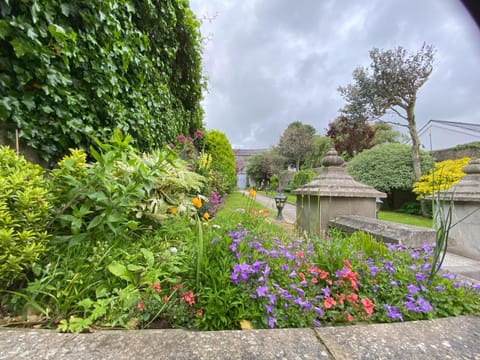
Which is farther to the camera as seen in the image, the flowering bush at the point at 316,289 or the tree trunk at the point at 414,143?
the tree trunk at the point at 414,143

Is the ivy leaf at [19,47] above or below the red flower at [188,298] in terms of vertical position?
above

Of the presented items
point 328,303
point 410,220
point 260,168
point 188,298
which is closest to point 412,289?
point 328,303

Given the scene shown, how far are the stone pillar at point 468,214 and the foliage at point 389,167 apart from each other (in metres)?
6.09

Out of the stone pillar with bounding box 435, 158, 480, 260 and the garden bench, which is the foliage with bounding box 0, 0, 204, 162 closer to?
the garden bench

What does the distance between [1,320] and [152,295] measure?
62 centimetres

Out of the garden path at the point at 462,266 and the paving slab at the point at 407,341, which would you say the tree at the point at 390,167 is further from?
the paving slab at the point at 407,341

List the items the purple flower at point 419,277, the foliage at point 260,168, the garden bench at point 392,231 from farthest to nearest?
the foliage at point 260,168 < the garden bench at point 392,231 < the purple flower at point 419,277

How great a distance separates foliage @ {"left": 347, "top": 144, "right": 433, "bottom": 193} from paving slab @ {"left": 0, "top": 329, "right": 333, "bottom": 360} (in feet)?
30.1

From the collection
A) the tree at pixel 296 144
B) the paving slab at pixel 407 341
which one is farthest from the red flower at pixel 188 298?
the tree at pixel 296 144

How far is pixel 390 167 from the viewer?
8.34m

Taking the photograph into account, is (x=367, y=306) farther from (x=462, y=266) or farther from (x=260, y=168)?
(x=260, y=168)

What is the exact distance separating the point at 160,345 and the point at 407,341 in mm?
918

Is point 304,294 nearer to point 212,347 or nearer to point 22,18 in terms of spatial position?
point 212,347

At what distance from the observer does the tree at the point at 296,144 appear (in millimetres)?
20188
